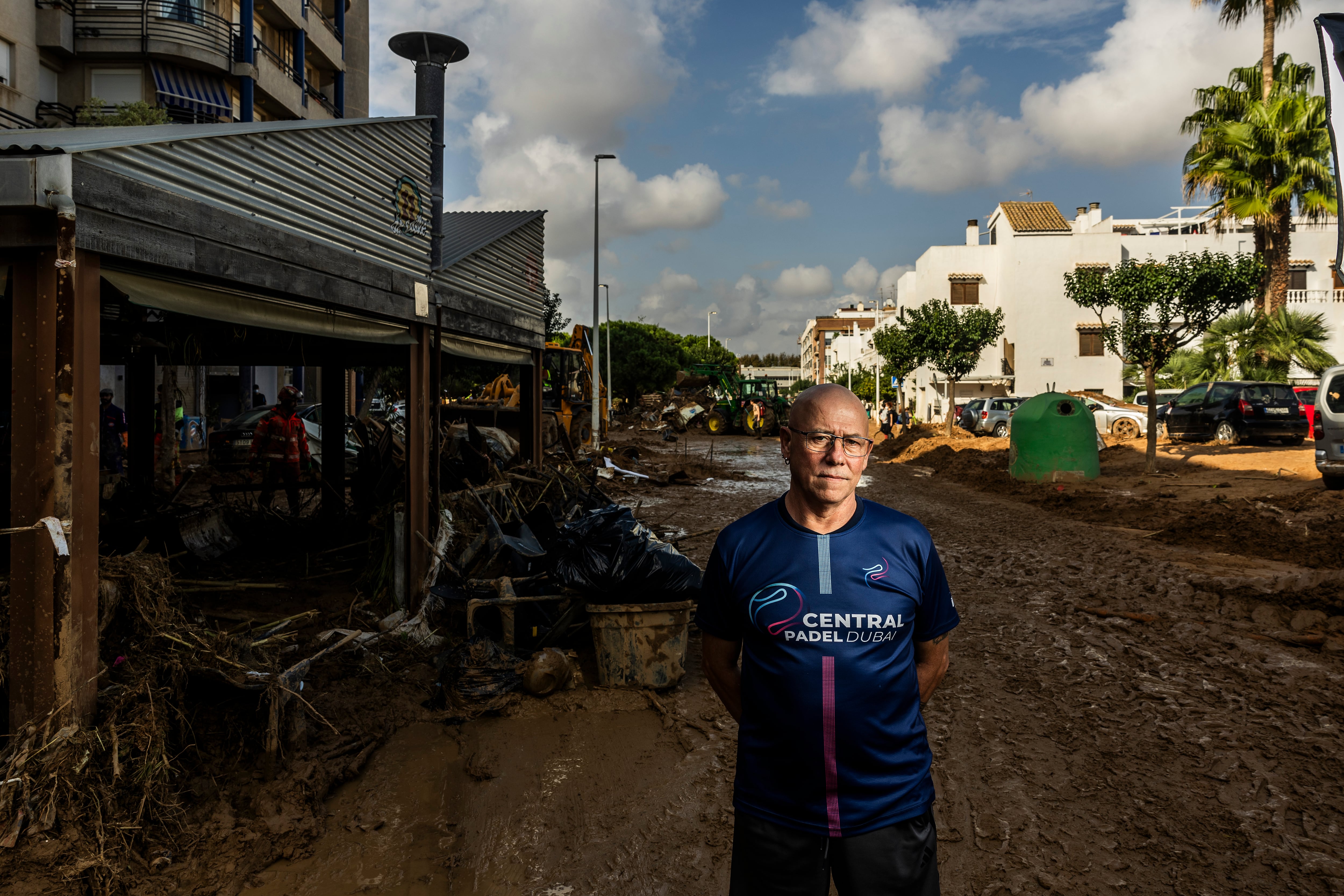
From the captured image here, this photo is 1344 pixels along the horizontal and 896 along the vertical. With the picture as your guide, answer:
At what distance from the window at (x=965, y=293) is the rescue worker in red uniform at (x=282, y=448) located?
42339 millimetres

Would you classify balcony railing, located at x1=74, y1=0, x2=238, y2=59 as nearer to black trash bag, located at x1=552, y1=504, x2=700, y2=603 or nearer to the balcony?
the balcony

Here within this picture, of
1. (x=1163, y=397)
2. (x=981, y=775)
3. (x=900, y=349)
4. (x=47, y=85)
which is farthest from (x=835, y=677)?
(x=900, y=349)

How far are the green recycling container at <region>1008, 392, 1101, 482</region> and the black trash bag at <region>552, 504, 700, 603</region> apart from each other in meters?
13.2

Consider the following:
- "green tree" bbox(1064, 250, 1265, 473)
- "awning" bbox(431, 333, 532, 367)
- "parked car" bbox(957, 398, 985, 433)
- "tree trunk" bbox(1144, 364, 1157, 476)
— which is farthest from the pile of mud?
"parked car" bbox(957, 398, 985, 433)

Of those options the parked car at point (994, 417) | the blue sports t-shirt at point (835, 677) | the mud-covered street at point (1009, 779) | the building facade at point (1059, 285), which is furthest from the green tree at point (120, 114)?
the building facade at point (1059, 285)

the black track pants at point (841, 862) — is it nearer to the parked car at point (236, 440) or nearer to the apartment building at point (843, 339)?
the parked car at point (236, 440)

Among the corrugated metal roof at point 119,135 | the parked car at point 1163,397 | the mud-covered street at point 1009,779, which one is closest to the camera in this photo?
the mud-covered street at point 1009,779

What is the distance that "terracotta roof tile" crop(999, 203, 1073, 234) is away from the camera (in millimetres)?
44625

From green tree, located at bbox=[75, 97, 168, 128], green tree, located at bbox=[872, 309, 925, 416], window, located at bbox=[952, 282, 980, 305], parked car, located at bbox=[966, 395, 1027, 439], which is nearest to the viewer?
green tree, located at bbox=[75, 97, 168, 128]

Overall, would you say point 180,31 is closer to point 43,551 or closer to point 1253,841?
point 43,551

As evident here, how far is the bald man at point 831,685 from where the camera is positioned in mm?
2145

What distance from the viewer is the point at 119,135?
4379 mm

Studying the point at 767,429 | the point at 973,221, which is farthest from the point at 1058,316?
the point at 767,429

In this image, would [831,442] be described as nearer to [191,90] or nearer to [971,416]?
[191,90]
